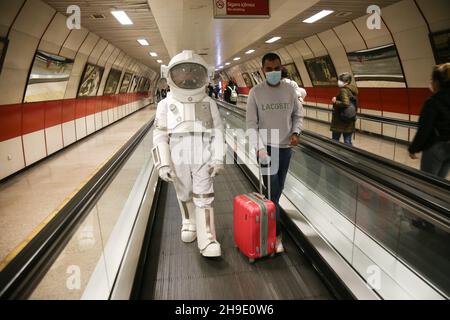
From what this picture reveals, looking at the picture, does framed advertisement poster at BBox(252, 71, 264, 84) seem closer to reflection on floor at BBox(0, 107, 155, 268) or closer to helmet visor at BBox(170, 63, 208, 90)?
reflection on floor at BBox(0, 107, 155, 268)

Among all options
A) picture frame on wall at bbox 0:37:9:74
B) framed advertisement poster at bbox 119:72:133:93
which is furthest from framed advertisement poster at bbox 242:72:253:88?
picture frame on wall at bbox 0:37:9:74

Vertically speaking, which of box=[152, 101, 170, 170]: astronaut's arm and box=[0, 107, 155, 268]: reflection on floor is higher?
box=[152, 101, 170, 170]: astronaut's arm

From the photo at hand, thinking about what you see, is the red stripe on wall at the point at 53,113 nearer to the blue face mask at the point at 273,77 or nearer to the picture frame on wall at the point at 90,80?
the picture frame on wall at the point at 90,80

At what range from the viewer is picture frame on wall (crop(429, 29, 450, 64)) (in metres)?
6.35

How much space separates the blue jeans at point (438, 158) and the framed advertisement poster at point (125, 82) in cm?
1670

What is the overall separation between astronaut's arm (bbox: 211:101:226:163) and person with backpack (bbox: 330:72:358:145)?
2967mm

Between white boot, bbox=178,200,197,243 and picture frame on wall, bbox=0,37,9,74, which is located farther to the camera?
picture frame on wall, bbox=0,37,9,74

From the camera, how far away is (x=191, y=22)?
30.8ft

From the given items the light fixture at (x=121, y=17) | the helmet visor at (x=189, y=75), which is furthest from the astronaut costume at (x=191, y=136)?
the light fixture at (x=121, y=17)

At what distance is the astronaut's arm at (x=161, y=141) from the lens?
3018 mm

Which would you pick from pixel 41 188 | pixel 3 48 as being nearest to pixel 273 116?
pixel 41 188

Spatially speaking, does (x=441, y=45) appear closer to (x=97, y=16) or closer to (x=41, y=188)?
(x=97, y=16)

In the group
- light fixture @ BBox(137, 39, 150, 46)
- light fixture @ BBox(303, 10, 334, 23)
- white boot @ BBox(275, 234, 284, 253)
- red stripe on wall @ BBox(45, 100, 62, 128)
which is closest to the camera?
white boot @ BBox(275, 234, 284, 253)

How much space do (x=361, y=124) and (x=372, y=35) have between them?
2910 mm
